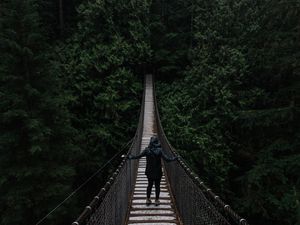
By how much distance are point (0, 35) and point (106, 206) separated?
30.2 feet

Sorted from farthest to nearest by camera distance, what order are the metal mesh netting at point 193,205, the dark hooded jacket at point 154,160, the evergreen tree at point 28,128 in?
the evergreen tree at point 28,128 → the dark hooded jacket at point 154,160 → the metal mesh netting at point 193,205

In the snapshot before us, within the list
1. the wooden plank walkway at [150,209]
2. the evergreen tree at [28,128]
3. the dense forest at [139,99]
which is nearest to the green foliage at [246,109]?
the dense forest at [139,99]

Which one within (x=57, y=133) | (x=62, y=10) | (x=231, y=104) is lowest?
(x=57, y=133)

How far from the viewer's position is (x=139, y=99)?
1991 cm

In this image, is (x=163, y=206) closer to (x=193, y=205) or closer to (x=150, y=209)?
(x=150, y=209)

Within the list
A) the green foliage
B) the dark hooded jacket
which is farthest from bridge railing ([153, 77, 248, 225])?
the green foliage

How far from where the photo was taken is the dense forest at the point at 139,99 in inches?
400

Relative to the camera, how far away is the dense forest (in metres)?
10.1

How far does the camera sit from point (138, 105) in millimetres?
18250

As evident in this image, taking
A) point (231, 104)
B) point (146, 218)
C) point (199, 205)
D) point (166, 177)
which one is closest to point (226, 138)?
point (231, 104)

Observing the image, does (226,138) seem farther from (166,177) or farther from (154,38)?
(154,38)

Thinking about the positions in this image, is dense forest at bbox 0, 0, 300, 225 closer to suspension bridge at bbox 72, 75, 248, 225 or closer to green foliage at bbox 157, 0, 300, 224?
green foliage at bbox 157, 0, 300, 224

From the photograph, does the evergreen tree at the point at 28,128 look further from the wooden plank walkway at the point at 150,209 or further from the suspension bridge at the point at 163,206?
the suspension bridge at the point at 163,206

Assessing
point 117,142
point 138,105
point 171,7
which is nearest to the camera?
point 117,142
